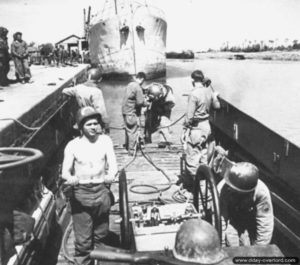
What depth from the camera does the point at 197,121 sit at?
675 cm

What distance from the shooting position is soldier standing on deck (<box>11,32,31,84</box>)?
43.1ft

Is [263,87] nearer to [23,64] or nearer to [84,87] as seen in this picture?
[23,64]

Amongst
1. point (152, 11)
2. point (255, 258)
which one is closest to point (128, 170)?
point (255, 258)

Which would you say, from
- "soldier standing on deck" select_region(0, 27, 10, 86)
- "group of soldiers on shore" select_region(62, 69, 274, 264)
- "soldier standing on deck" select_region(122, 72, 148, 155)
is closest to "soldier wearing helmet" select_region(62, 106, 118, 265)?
"group of soldiers on shore" select_region(62, 69, 274, 264)

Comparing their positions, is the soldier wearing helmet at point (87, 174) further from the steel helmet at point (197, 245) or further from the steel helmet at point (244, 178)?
the steel helmet at point (197, 245)

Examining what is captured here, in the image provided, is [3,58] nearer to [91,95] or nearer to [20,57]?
[20,57]

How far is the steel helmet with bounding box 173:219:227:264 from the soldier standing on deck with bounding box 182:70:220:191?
13.7 ft

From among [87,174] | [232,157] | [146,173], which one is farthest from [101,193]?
[232,157]

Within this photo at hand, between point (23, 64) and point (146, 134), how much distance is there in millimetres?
5573

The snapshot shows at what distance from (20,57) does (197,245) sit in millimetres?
12160

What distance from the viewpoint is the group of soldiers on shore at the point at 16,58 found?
1186cm

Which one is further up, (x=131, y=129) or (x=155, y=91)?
(x=155, y=91)

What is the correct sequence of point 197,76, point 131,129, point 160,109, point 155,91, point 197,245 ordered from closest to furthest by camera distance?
point 197,245 → point 197,76 → point 131,129 → point 155,91 → point 160,109

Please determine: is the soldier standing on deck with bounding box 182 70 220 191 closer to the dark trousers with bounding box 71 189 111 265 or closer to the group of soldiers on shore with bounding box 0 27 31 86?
the dark trousers with bounding box 71 189 111 265
